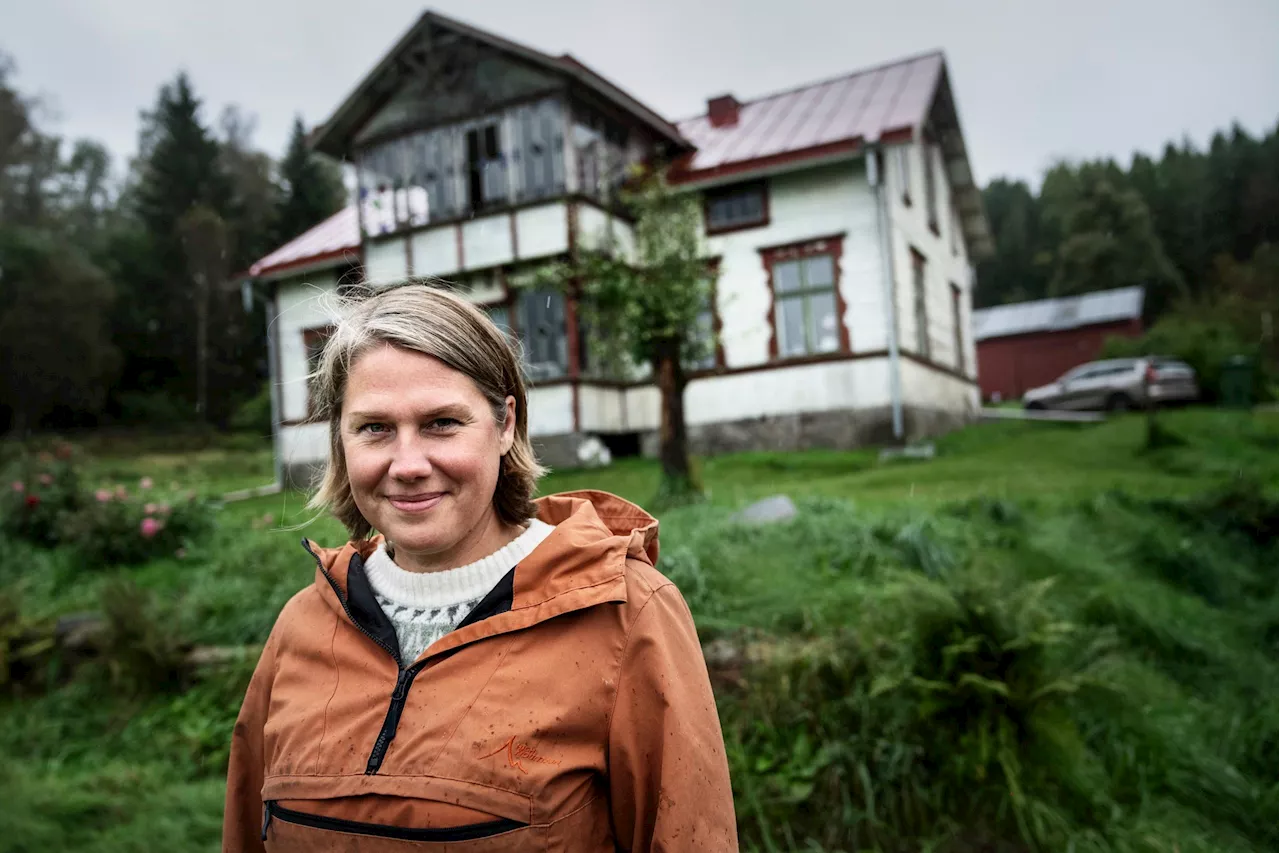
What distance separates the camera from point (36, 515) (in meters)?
8.36

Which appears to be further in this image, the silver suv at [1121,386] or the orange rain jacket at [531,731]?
the silver suv at [1121,386]

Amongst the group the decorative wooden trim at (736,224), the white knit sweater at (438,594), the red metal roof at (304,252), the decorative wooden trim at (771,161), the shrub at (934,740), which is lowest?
the shrub at (934,740)

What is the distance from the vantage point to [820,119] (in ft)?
47.9

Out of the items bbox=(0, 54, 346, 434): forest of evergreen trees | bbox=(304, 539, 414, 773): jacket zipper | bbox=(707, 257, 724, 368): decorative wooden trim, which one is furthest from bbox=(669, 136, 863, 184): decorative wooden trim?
bbox=(304, 539, 414, 773): jacket zipper

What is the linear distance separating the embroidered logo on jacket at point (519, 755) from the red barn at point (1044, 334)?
70.5 feet

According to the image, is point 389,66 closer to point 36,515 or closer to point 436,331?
point 36,515

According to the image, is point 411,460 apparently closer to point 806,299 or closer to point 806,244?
point 806,299

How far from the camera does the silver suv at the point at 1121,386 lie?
13242 millimetres

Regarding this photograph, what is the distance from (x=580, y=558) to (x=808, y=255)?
13.1 meters

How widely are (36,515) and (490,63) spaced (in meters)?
8.21

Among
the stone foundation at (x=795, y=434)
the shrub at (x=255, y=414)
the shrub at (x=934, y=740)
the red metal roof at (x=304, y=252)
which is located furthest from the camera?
the stone foundation at (x=795, y=434)

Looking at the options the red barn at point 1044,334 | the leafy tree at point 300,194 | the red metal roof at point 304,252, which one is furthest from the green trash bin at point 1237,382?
the leafy tree at point 300,194

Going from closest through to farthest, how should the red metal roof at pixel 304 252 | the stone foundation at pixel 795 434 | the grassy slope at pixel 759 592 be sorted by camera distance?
the grassy slope at pixel 759 592
the red metal roof at pixel 304 252
the stone foundation at pixel 795 434

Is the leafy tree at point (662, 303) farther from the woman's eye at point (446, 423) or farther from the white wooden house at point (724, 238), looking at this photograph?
the woman's eye at point (446, 423)
